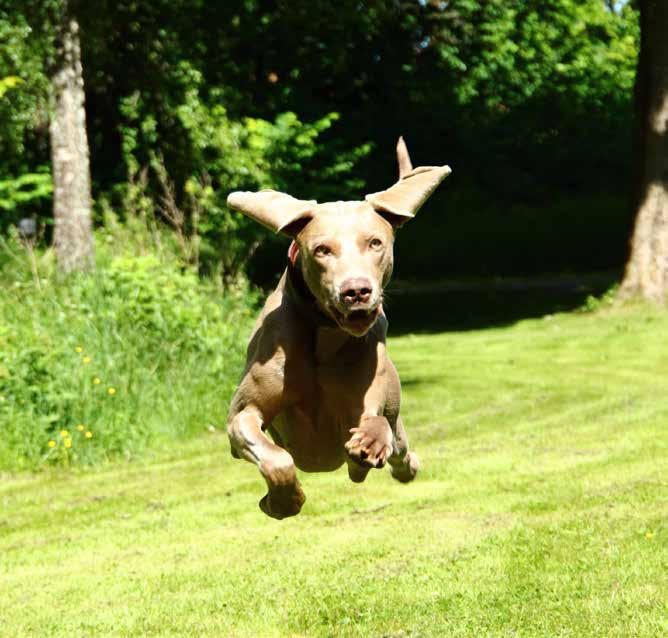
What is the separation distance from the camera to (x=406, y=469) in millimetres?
5516

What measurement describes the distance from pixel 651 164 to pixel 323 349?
1777 centimetres

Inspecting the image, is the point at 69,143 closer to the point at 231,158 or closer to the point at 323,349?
the point at 231,158

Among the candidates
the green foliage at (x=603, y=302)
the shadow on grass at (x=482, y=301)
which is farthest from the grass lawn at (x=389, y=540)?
the shadow on grass at (x=482, y=301)

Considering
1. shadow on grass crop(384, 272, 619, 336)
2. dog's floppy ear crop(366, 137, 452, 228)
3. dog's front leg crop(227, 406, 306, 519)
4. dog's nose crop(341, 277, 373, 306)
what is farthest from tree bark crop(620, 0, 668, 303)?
dog's nose crop(341, 277, 373, 306)

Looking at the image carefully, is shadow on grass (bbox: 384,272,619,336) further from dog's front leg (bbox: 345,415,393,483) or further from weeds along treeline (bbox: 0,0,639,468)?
dog's front leg (bbox: 345,415,393,483)

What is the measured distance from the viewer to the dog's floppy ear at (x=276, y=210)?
4258mm

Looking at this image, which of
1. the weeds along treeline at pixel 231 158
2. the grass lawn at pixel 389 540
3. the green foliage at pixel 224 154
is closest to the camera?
the grass lawn at pixel 389 540

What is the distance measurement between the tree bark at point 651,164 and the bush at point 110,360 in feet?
32.1

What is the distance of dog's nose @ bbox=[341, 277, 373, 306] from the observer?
3904 millimetres

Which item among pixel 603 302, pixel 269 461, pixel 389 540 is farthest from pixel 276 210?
pixel 603 302

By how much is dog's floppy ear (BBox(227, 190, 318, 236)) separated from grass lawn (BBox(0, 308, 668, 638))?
125 inches

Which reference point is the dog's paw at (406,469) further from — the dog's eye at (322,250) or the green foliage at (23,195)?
the green foliage at (23,195)

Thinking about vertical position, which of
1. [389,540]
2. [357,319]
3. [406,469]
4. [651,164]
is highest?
[357,319]

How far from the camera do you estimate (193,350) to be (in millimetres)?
13266
